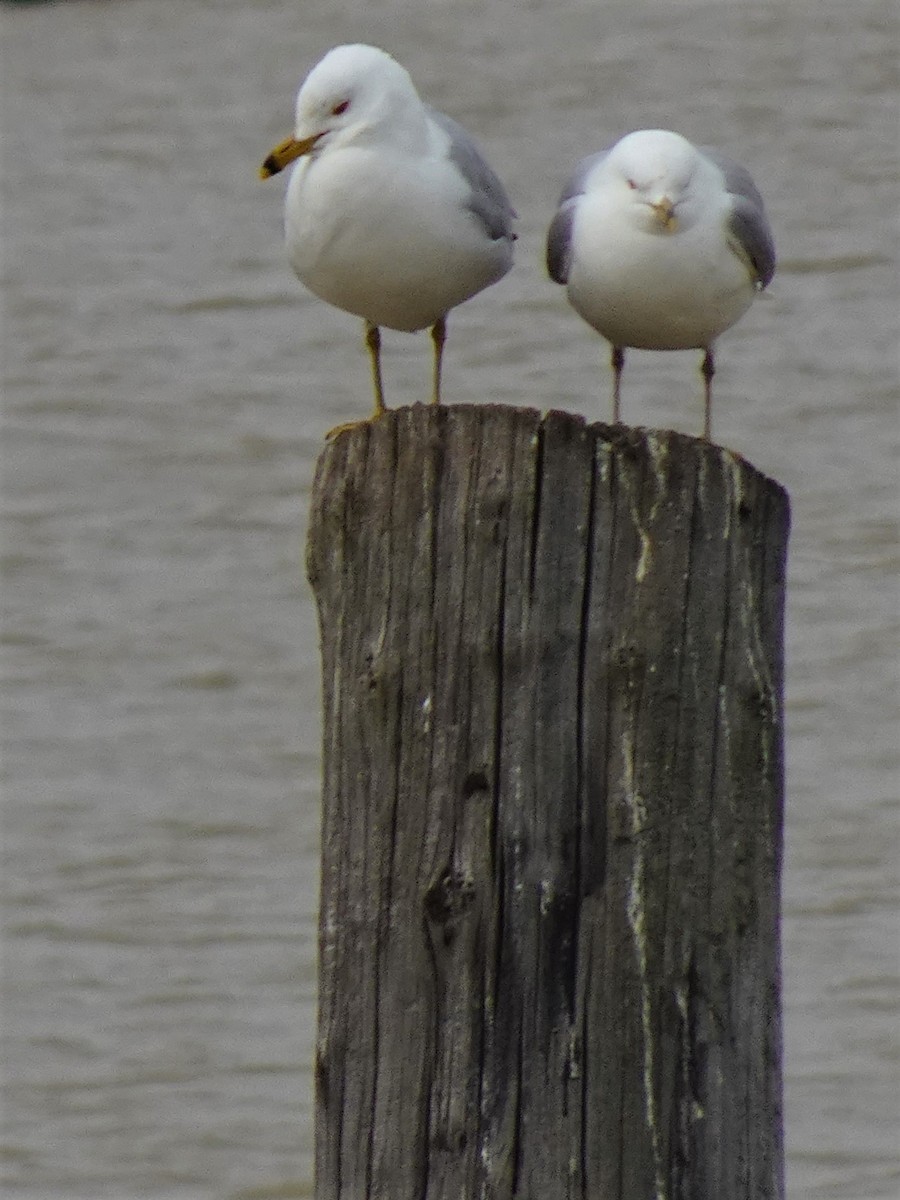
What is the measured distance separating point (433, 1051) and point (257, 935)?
16.9 ft

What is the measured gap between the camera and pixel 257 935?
771 centimetres

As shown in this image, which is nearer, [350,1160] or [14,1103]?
[350,1160]

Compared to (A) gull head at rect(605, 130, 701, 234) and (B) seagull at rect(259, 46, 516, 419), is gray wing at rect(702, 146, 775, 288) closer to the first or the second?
(A) gull head at rect(605, 130, 701, 234)

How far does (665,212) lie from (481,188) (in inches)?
10.5

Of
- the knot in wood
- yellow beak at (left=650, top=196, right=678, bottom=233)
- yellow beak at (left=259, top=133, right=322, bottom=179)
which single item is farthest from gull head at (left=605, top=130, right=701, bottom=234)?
the knot in wood

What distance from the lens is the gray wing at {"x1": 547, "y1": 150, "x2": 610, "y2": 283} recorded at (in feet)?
12.2

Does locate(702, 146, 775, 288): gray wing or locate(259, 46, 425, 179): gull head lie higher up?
locate(259, 46, 425, 179): gull head

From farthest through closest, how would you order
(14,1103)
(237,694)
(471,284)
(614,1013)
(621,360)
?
(237,694) < (14,1103) < (621,360) < (471,284) < (614,1013)

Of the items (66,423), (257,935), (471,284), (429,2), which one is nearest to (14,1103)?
(257,935)

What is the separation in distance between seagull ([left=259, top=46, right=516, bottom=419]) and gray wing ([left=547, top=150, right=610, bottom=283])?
115 millimetres

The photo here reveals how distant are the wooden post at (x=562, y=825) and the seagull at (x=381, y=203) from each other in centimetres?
83

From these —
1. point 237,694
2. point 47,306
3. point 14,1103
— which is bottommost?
point 14,1103

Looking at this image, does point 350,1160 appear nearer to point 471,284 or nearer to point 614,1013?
point 614,1013

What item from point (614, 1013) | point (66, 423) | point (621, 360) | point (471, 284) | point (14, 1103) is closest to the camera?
point (614, 1013)
